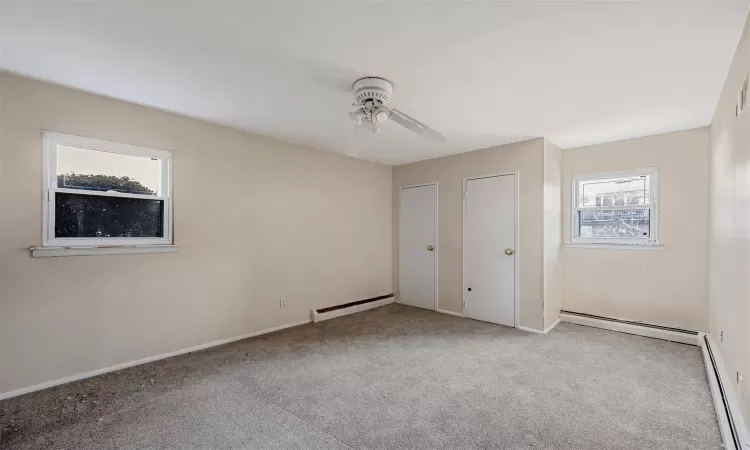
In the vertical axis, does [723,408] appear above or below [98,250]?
below

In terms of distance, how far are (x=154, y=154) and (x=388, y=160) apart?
3.00 metres

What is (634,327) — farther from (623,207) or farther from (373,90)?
(373,90)

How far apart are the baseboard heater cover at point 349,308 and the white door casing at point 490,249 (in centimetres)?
128

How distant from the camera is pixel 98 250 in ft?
8.50

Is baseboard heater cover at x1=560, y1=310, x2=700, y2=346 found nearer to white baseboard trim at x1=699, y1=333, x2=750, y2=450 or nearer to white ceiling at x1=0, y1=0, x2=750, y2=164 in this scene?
white baseboard trim at x1=699, y1=333, x2=750, y2=450

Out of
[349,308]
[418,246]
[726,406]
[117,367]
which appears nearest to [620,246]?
[726,406]

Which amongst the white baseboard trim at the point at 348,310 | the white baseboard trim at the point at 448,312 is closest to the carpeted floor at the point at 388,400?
the white baseboard trim at the point at 348,310

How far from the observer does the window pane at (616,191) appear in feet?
12.1

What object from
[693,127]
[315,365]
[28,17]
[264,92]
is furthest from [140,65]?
[693,127]

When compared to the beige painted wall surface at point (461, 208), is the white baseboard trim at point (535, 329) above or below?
below

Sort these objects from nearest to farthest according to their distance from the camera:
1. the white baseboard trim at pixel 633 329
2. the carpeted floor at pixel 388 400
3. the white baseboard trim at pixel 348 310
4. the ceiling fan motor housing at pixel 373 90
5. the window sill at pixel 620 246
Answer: the carpeted floor at pixel 388 400 → the ceiling fan motor housing at pixel 373 90 → the white baseboard trim at pixel 633 329 → the window sill at pixel 620 246 → the white baseboard trim at pixel 348 310

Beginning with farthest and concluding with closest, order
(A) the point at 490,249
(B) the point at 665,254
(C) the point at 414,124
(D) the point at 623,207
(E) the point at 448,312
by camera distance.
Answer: (E) the point at 448,312
(A) the point at 490,249
(D) the point at 623,207
(B) the point at 665,254
(C) the point at 414,124

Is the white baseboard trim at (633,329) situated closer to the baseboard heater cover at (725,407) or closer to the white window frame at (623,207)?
the baseboard heater cover at (725,407)

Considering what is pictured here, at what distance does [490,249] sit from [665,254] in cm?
180
